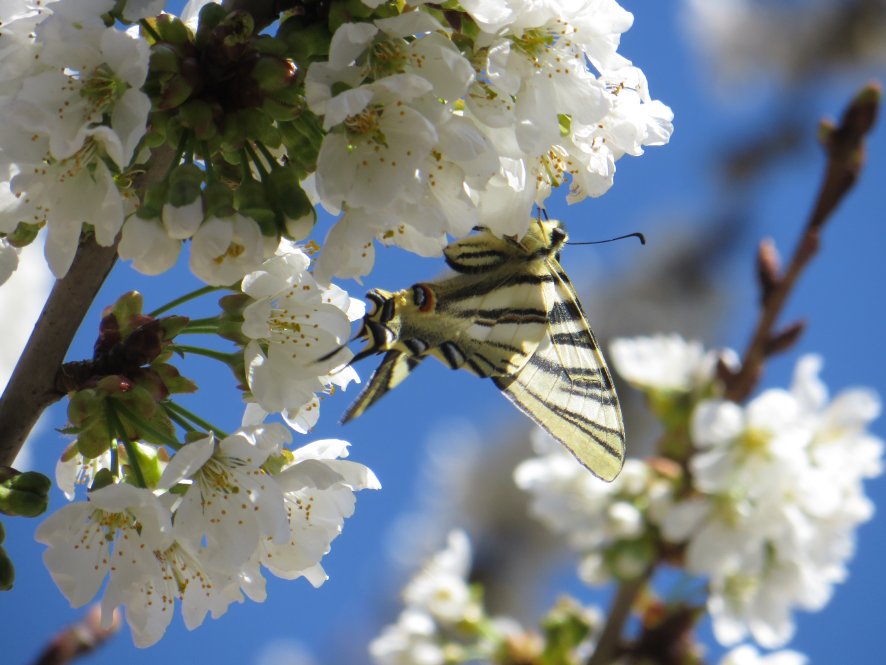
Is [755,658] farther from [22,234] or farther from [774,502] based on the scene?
[22,234]

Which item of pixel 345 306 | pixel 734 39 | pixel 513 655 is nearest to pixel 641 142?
pixel 345 306

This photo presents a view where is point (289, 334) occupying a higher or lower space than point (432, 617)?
higher

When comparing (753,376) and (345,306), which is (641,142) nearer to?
(345,306)

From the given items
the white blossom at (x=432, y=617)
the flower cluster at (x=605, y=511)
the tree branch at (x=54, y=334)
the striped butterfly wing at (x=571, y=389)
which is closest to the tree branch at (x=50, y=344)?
the tree branch at (x=54, y=334)

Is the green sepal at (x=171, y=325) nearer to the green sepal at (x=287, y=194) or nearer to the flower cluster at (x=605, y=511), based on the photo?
the green sepal at (x=287, y=194)

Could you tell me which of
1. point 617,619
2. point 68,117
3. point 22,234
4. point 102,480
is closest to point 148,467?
point 102,480

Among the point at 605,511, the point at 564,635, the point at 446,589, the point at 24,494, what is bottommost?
the point at 446,589

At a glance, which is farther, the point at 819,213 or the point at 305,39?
the point at 819,213
